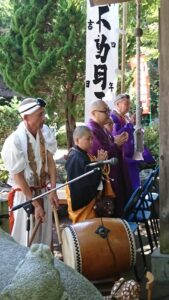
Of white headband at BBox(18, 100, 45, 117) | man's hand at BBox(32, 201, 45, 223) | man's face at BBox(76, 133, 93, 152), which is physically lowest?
man's hand at BBox(32, 201, 45, 223)

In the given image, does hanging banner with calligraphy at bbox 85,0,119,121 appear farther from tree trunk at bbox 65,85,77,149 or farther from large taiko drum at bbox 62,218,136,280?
tree trunk at bbox 65,85,77,149

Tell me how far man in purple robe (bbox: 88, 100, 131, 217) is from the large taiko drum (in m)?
1.02

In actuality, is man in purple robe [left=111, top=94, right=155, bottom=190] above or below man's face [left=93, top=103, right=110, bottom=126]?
below

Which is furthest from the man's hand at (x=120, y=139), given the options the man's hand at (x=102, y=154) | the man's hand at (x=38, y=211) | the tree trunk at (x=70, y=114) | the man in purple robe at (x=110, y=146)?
the tree trunk at (x=70, y=114)

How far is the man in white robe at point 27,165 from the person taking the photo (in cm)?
417

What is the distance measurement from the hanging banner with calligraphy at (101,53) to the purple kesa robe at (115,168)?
1.87 meters

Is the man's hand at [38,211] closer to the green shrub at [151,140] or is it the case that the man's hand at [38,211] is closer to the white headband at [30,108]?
the white headband at [30,108]

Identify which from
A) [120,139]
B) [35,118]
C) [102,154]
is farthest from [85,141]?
[120,139]

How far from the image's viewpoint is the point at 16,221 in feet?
14.2

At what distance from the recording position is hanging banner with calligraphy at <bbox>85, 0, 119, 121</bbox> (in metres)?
7.16

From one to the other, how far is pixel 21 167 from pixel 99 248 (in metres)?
0.93

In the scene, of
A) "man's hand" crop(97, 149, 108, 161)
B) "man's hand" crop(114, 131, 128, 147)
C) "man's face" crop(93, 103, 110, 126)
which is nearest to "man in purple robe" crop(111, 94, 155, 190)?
"man's hand" crop(114, 131, 128, 147)

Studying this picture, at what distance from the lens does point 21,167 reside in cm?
416

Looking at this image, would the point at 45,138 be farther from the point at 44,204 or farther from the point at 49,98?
the point at 49,98
